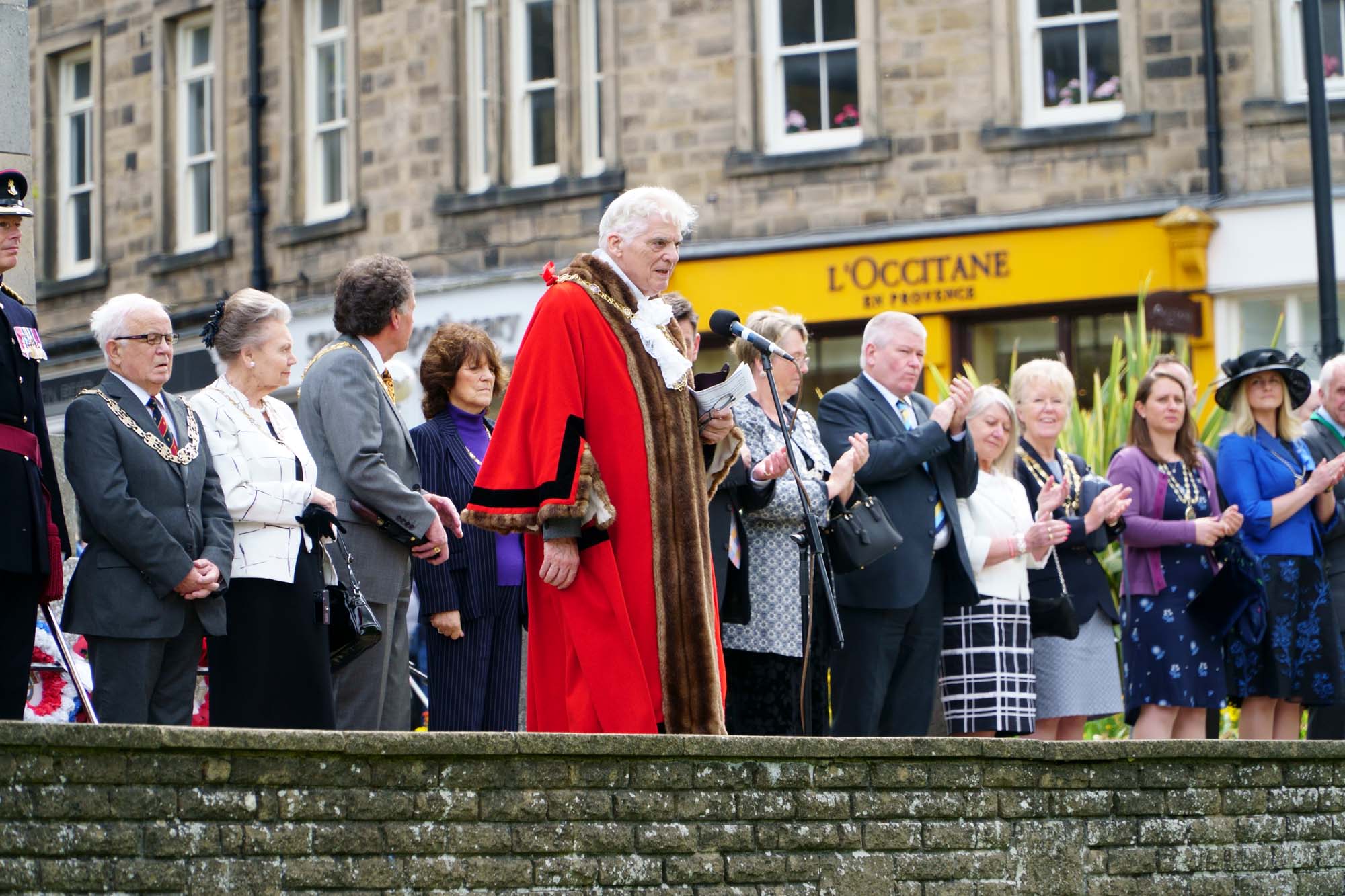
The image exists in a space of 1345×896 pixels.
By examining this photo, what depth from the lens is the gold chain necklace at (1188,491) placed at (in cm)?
922

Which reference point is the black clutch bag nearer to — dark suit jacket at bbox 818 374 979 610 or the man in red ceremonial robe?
the man in red ceremonial robe

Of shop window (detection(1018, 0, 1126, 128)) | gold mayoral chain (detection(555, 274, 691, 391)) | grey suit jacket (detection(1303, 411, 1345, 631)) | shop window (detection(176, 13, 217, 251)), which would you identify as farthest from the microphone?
shop window (detection(176, 13, 217, 251))

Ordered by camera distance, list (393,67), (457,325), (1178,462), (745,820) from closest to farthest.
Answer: (745,820) < (457,325) < (1178,462) < (393,67)

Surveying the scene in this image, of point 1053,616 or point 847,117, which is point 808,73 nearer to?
Result: point 847,117

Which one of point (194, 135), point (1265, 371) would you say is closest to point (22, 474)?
point (1265, 371)

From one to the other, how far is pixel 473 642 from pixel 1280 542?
348 cm

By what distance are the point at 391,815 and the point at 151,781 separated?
61cm

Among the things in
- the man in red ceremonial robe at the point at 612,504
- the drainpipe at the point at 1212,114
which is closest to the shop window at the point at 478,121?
the drainpipe at the point at 1212,114

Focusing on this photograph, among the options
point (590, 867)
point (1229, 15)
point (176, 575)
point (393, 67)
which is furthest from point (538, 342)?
point (393, 67)

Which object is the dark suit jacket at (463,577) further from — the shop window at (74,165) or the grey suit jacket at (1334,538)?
the shop window at (74,165)

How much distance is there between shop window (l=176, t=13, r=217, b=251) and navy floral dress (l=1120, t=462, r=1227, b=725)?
16.4 m

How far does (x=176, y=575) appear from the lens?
6.55 metres

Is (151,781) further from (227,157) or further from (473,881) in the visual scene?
(227,157)

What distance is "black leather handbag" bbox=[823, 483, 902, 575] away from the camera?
8055 mm
